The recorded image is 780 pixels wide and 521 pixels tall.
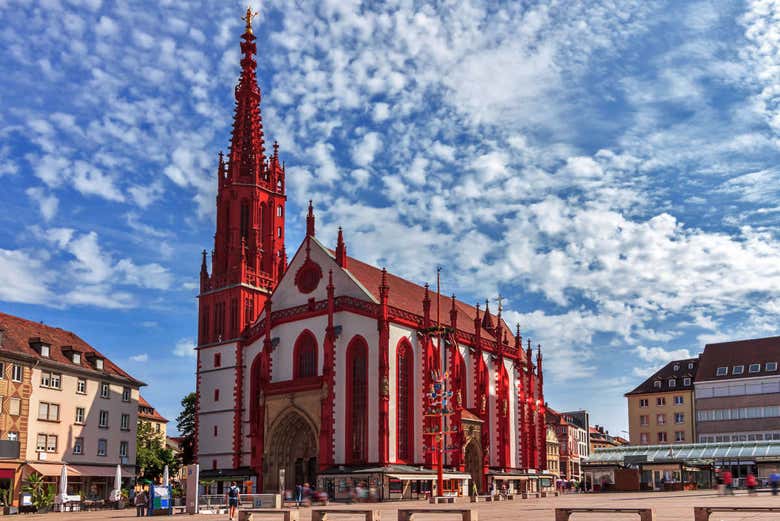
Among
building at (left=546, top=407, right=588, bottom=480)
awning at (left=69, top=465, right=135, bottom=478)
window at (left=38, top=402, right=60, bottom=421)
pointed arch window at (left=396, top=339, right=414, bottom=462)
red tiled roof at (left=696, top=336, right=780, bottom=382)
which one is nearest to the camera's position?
window at (left=38, top=402, right=60, bottom=421)

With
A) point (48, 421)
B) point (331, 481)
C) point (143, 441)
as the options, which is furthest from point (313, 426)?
point (143, 441)

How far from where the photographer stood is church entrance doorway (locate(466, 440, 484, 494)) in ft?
244

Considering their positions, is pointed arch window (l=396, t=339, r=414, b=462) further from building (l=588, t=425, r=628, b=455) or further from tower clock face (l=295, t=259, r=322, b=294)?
building (l=588, t=425, r=628, b=455)

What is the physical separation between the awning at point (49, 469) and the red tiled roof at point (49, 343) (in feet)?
24.4

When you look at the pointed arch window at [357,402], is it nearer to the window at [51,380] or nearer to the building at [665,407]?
the window at [51,380]

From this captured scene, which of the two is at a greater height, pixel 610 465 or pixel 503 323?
pixel 503 323

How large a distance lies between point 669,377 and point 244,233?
186 ft

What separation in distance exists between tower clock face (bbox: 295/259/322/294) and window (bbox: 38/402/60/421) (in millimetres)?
20432

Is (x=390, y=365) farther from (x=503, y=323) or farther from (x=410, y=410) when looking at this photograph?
(x=503, y=323)

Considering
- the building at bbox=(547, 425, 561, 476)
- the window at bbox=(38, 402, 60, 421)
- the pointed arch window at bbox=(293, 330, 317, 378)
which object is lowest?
the building at bbox=(547, 425, 561, 476)

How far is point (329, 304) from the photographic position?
6706 centimetres

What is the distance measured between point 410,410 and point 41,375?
27.2m

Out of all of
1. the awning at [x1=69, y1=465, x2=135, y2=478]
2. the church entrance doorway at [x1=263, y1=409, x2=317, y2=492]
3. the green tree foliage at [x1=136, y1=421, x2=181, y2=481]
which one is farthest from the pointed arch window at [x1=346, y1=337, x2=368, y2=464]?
the green tree foliage at [x1=136, y1=421, x2=181, y2=481]

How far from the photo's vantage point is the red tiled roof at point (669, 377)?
103688 millimetres
